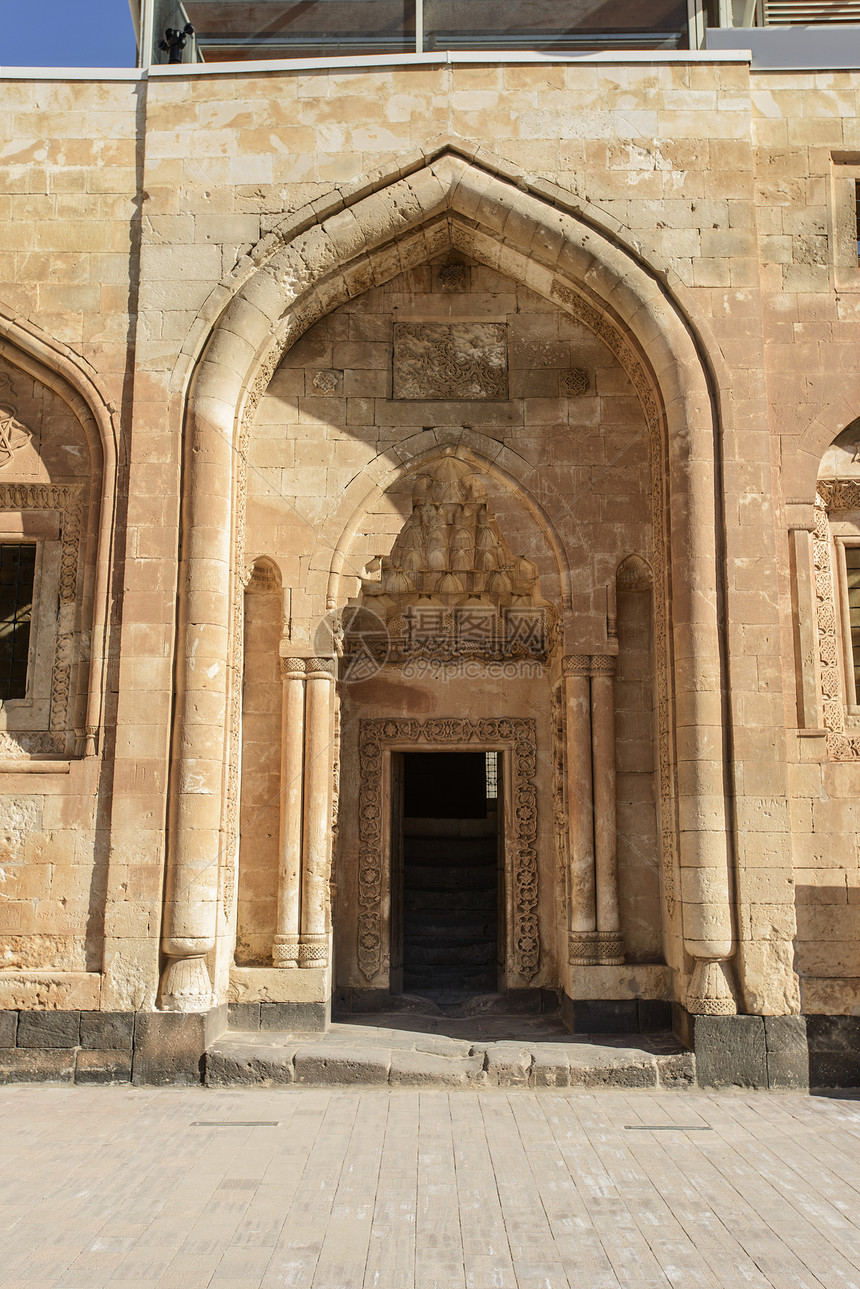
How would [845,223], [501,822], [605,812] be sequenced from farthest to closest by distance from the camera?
1. [501,822]
2. [845,223]
3. [605,812]

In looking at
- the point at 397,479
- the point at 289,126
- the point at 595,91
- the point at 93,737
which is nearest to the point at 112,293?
the point at 289,126

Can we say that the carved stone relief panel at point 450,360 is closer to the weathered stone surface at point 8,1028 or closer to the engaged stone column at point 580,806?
the engaged stone column at point 580,806

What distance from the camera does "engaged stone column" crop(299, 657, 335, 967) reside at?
6723 mm

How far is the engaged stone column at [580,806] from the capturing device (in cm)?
676

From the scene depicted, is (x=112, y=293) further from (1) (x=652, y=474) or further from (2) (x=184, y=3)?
(1) (x=652, y=474)

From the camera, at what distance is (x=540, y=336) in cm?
745

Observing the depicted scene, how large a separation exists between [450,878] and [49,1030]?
17.7 feet

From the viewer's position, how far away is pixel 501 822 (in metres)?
8.02

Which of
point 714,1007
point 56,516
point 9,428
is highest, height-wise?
point 9,428

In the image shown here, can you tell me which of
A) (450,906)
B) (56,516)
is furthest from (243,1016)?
(450,906)

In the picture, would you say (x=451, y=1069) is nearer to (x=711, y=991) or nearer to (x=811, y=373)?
(x=711, y=991)

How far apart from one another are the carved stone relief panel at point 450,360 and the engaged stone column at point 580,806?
2.19 m

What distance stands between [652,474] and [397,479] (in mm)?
1835

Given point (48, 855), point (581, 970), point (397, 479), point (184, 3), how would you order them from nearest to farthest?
point (48, 855)
point (581, 970)
point (397, 479)
point (184, 3)
